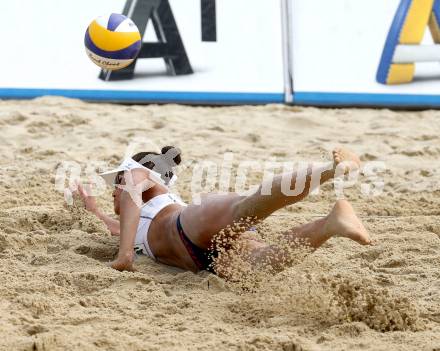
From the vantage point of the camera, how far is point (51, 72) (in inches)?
264

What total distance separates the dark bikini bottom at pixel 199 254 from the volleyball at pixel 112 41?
152 cm

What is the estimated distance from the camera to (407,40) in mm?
6613

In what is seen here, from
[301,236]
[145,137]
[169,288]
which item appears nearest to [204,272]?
[169,288]

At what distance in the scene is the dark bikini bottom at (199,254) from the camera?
349cm

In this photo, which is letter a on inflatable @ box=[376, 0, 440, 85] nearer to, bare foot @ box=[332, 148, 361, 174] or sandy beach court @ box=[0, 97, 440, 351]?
sandy beach court @ box=[0, 97, 440, 351]

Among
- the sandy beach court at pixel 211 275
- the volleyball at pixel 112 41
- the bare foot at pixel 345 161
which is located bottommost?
the sandy beach court at pixel 211 275

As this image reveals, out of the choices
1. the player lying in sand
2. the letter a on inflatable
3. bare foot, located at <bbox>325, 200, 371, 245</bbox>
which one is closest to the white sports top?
the player lying in sand

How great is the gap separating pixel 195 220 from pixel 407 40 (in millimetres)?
3736

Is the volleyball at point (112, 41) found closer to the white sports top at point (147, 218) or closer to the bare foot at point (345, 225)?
the white sports top at point (147, 218)

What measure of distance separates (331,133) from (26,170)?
215 centimetres

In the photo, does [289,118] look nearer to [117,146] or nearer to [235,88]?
[235,88]

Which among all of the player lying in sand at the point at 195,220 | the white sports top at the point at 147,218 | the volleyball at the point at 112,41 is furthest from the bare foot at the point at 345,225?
the volleyball at the point at 112,41

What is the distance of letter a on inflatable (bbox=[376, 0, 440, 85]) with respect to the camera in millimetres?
6578

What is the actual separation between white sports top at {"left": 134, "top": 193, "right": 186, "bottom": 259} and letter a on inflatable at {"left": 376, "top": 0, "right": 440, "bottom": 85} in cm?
329
